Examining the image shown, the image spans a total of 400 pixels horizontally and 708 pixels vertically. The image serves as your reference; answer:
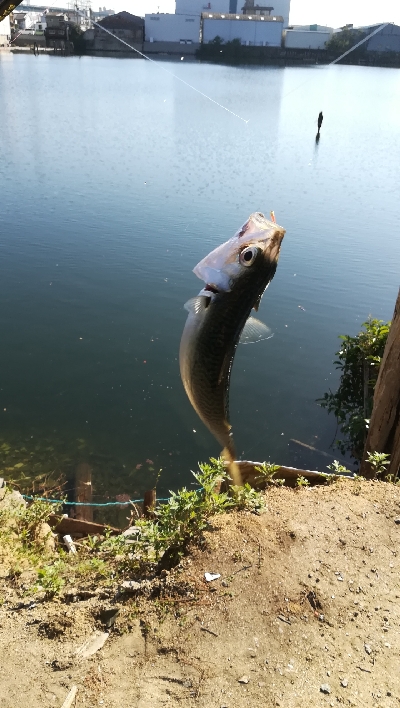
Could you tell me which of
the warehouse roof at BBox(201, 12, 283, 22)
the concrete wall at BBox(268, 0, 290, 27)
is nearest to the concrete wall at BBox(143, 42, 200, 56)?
the warehouse roof at BBox(201, 12, 283, 22)

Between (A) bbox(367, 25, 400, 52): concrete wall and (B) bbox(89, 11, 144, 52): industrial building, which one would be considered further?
(B) bbox(89, 11, 144, 52): industrial building

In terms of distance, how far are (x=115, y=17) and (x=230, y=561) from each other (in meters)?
65.6

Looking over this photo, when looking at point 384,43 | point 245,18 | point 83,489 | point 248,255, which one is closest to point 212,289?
point 248,255

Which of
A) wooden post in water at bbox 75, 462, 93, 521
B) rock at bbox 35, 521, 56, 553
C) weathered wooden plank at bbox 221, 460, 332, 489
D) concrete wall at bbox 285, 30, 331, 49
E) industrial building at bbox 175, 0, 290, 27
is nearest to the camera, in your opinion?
rock at bbox 35, 521, 56, 553

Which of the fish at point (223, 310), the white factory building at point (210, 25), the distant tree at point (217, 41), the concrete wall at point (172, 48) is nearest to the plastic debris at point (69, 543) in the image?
the fish at point (223, 310)

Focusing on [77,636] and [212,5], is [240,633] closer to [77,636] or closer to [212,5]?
[77,636]

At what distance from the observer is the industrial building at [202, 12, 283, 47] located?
5691cm

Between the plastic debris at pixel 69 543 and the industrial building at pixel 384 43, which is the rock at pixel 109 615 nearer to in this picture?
the plastic debris at pixel 69 543

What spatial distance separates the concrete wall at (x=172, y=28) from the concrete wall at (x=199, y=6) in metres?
2.51

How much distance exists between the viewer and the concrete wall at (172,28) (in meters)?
62.6

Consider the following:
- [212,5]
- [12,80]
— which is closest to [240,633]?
[12,80]

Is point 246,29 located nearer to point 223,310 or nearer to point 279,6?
point 279,6

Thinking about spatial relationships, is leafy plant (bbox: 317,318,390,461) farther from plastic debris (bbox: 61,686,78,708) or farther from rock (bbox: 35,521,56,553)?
plastic debris (bbox: 61,686,78,708)

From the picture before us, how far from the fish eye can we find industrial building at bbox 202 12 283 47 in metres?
63.1
